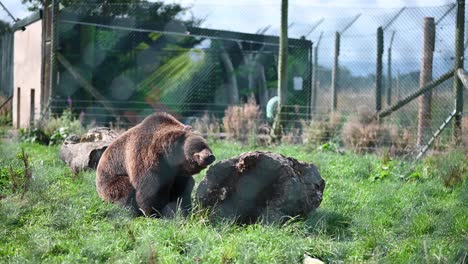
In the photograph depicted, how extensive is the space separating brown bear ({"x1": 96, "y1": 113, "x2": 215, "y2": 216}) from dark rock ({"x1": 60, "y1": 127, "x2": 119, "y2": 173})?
59.2 inches

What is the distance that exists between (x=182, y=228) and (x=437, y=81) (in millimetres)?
6107

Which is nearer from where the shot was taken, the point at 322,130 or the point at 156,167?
the point at 156,167

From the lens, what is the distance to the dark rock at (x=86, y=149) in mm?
7070

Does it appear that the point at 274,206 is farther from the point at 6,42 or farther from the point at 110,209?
the point at 6,42

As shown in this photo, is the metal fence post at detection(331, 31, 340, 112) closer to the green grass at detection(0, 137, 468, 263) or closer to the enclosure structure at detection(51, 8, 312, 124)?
the enclosure structure at detection(51, 8, 312, 124)

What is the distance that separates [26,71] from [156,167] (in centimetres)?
1043

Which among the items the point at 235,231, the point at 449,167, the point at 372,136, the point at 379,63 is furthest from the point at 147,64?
the point at 235,231

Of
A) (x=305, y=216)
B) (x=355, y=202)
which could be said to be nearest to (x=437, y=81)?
(x=355, y=202)

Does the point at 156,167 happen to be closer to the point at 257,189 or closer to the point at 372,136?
the point at 257,189

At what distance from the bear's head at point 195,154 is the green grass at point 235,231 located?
0.44 m

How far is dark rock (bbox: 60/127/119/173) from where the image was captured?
7.07 m

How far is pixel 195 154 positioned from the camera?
16.5ft

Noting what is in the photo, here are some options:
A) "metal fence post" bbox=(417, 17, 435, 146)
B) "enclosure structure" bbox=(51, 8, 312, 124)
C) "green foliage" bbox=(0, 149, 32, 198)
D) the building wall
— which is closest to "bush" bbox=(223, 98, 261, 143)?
"enclosure structure" bbox=(51, 8, 312, 124)

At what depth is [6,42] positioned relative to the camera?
16.8 meters
